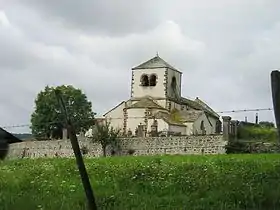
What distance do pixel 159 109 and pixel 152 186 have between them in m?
48.3

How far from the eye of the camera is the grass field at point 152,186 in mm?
13703

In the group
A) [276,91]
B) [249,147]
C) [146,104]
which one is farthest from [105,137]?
[276,91]

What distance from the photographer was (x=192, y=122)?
62219 mm

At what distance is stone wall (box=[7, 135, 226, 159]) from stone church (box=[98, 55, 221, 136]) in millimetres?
8432

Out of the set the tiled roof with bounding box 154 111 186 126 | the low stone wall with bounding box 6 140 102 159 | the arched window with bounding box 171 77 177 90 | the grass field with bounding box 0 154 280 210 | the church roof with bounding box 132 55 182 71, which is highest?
the church roof with bounding box 132 55 182 71

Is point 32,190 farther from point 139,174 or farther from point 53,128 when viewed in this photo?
point 53,128

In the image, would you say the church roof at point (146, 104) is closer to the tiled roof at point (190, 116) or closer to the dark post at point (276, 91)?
the tiled roof at point (190, 116)

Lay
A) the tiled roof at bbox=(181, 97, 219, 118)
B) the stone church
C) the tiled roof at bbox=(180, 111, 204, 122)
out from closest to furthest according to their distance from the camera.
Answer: the stone church, the tiled roof at bbox=(180, 111, 204, 122), the tiled roof at bbox=(181, 97, 219, 118)

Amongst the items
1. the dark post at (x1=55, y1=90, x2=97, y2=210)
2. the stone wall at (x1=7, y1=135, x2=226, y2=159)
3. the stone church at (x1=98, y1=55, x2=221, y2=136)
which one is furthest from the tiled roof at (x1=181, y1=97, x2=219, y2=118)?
the dark post at (x1=55, y1=90, x2=97, y2=210)

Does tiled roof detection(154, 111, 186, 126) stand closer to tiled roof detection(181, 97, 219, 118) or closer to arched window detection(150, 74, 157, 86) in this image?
tiled roof detection(181, 97, 219, 118)

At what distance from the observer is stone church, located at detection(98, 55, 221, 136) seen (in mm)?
61500

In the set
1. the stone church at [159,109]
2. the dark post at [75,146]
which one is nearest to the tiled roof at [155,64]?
the stone church at [159,109]

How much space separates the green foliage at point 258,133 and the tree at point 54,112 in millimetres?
22709

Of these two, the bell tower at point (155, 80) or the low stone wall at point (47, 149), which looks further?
the bell tower at point (155, 80)
